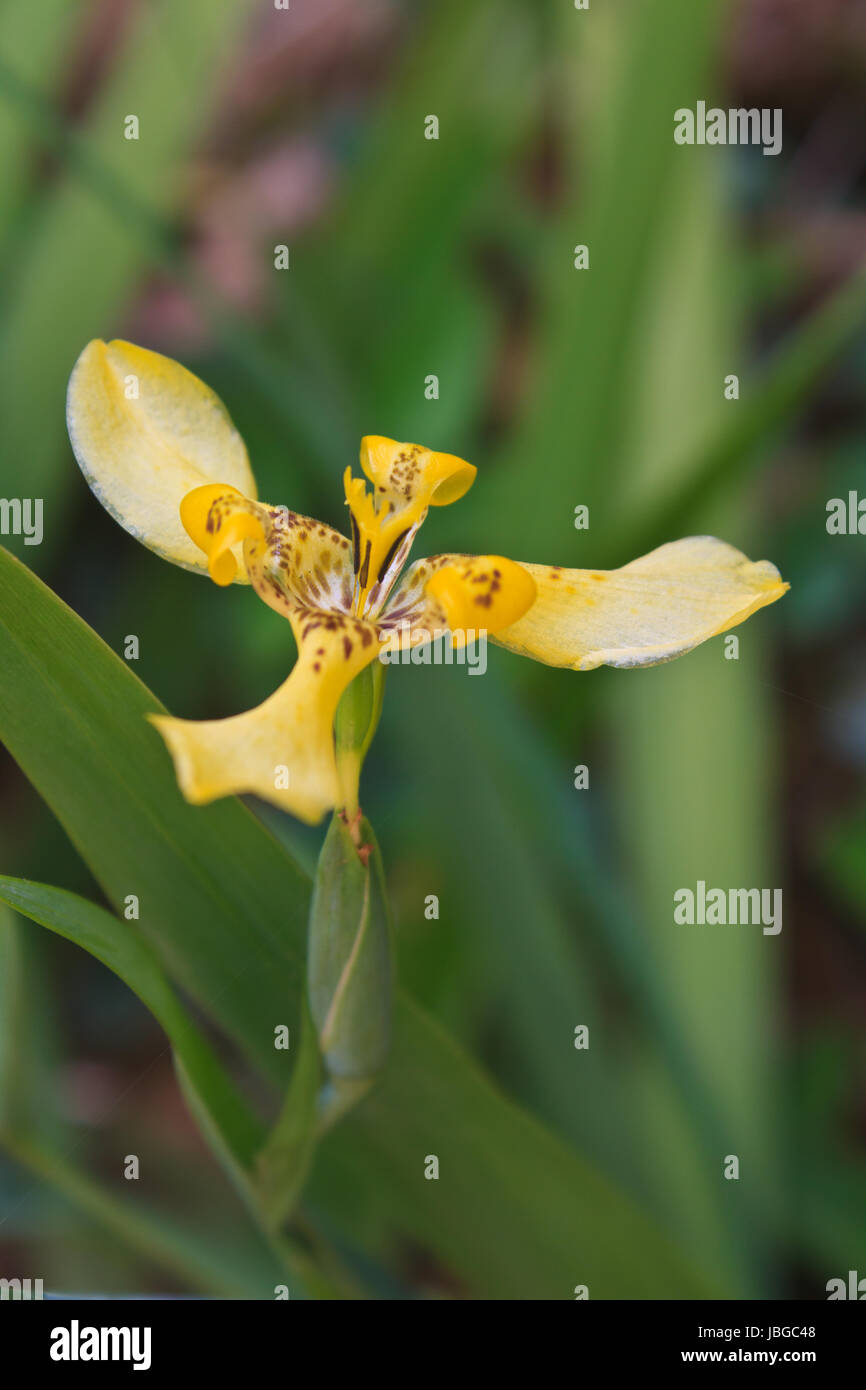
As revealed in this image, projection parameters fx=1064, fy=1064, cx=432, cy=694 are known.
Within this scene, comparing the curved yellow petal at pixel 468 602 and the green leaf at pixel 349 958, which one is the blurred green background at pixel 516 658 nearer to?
the green leaf at pixel 349 958

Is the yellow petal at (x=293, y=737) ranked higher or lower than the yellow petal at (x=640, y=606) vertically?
lower

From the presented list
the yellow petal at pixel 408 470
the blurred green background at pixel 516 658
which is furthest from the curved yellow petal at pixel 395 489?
the blurred green background at pixel 516 658

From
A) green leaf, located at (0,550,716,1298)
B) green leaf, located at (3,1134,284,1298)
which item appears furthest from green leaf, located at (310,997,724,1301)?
green leaf, located at (3,1134,284,1298)

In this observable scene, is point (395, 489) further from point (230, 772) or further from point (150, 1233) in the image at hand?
point (150, 1233)

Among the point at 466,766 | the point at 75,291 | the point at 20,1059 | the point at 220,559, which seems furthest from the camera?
the point at 75,291

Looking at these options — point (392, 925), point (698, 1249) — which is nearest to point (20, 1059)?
point (392, 925)

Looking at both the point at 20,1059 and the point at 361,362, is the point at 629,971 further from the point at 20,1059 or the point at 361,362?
the point at 361,362

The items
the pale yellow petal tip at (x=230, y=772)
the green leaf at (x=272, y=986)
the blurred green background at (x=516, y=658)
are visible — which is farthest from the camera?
the blurred green background at (x=516, y=658)
